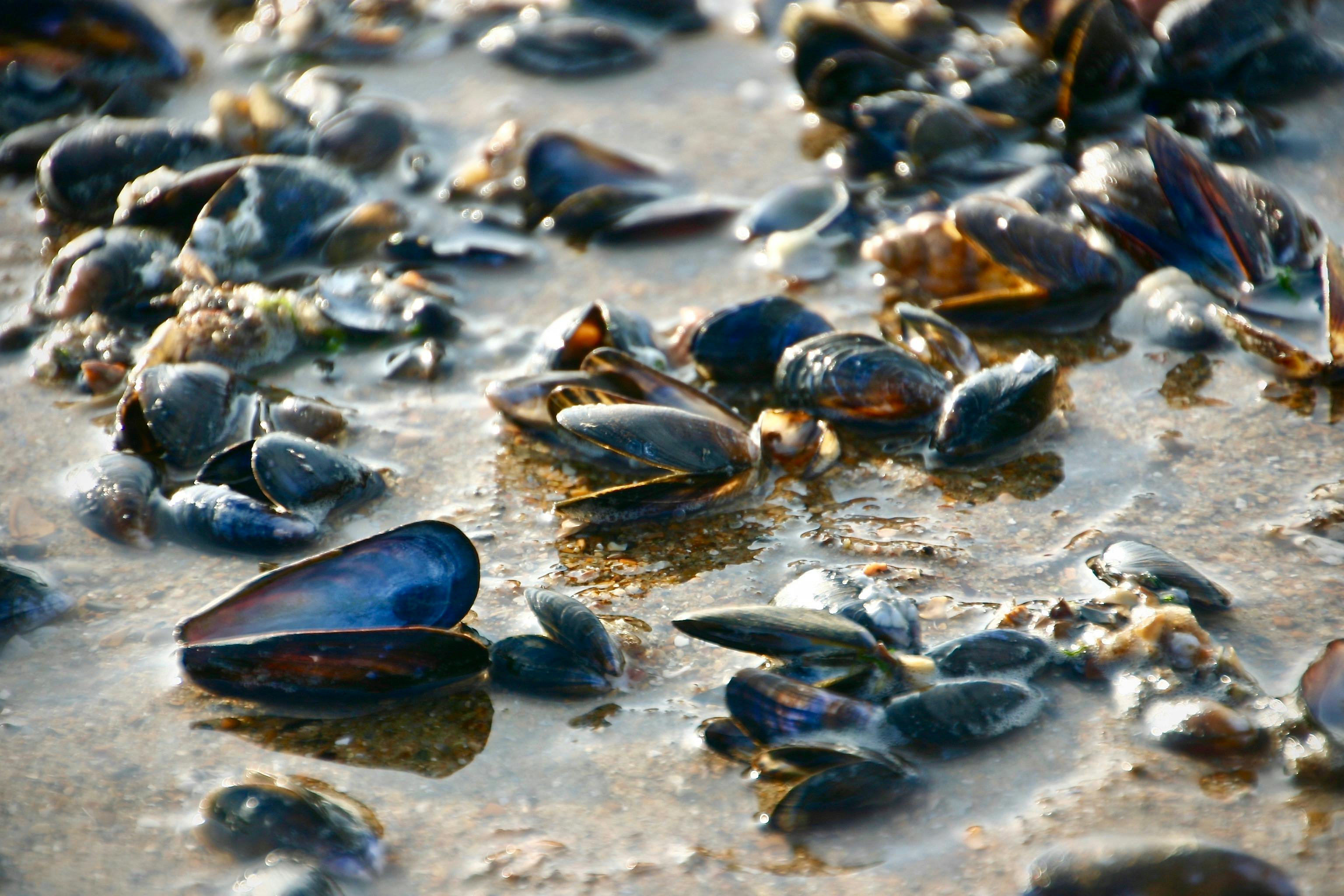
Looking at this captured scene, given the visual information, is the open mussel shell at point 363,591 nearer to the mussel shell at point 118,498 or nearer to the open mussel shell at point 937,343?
the mussel shell at point 118,498

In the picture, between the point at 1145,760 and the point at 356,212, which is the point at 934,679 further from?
the point at 356,212

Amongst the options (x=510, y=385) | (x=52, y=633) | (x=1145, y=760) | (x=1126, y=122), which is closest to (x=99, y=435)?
(x=52, y=633)

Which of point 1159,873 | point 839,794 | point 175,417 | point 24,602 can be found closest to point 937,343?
point 839,794

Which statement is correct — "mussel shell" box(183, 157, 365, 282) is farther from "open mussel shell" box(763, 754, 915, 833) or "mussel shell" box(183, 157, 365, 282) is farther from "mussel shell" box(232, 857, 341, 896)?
"open mussel shell" box(763, 754, 915, 833)

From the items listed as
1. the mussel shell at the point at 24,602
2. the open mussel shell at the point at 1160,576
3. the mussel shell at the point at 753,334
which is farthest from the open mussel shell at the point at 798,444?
the mussel shell at the point at 24,602

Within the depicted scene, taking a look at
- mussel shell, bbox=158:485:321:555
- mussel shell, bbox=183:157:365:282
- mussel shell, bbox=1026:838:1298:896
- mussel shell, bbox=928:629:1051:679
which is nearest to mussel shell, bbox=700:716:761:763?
mussel shell, bbox=928:629:1051:679

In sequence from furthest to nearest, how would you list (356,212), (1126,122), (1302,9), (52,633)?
(1302,9), (1126,122), (356,212), (52,633)
